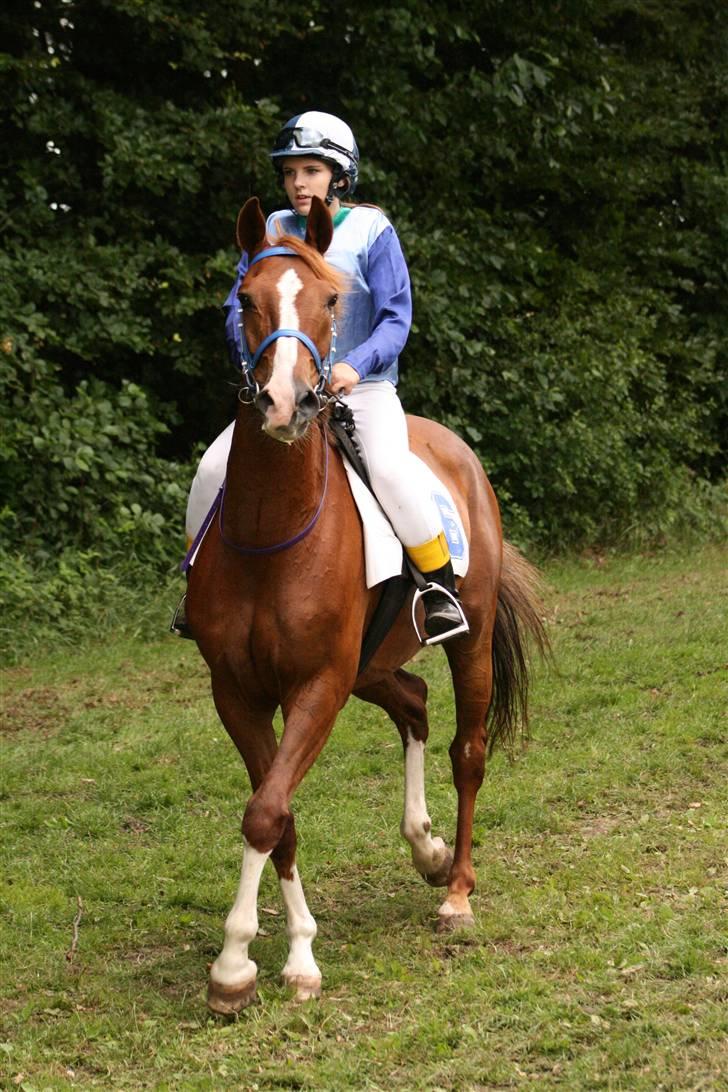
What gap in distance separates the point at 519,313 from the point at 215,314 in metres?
3.63

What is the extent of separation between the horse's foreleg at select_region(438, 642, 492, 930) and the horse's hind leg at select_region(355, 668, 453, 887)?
120 millimetres

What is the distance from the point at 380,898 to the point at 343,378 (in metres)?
2.14

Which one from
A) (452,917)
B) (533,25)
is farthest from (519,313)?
(452,917)

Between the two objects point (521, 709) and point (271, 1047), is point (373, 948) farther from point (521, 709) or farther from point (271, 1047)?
point (521, 709)

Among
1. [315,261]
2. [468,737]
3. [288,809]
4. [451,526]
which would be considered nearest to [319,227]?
[315,261]

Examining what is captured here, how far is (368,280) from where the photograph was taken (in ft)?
16.7

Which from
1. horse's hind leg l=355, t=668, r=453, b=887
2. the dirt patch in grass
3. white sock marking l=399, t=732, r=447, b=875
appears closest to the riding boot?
horse's hind leg l=355, t=668, r=453, b=887

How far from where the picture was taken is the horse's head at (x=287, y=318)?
12.9 feet

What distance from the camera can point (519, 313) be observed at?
15.0 metres

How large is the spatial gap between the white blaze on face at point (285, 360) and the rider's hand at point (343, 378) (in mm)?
406

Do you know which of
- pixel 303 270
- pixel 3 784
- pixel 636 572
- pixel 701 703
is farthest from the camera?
pixel 636 572

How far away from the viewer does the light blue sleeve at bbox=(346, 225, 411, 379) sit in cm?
492

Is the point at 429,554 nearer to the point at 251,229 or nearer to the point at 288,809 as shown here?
the point at 288,809

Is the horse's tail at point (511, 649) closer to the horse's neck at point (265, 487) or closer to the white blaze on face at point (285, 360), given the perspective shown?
the horse's neck at point (265, 487)
